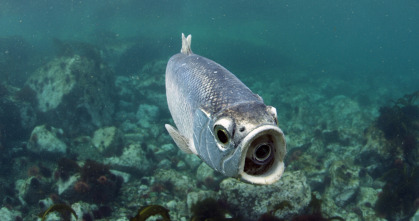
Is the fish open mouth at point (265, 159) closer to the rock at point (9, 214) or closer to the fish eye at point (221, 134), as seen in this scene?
the fish eye at point (221, 134)

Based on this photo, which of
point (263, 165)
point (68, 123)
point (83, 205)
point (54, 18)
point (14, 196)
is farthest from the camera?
point (54, 18)

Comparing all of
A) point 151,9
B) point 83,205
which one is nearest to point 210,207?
point 83,205

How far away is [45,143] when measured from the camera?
312 inches

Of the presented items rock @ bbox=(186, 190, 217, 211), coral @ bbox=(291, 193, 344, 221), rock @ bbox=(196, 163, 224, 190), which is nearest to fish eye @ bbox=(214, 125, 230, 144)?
coral @ bbox=(291, 193, 344, 221)

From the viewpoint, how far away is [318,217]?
4.16 m

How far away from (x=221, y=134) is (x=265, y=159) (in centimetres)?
37

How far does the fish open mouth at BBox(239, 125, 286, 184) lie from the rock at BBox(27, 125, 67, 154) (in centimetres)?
844

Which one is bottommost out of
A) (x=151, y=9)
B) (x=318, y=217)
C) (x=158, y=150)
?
(x=158, y=150)

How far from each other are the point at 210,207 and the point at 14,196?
577 centimetres

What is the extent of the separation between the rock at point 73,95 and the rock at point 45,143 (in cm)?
233

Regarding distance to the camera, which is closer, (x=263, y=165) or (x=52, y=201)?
(x=263, y=165)

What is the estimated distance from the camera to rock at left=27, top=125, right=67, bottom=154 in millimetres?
7898

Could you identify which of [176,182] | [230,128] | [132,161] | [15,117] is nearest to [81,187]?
[132,161]

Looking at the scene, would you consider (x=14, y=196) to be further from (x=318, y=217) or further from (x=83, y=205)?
(x=318, y=217)
